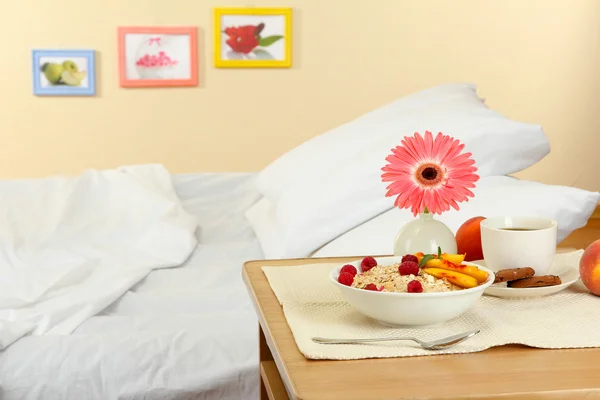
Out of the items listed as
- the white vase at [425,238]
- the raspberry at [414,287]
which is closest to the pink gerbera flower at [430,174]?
the white vase at [425,238]

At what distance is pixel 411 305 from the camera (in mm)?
982

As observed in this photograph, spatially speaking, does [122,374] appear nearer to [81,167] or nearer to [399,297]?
[399,297]

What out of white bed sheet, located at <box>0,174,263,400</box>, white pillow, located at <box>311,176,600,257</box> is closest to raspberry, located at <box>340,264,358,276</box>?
white bed sheet, located at <box>0,174,263,400</box>

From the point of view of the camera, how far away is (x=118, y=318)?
1.67 metres

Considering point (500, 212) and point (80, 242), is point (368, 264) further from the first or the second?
point (80, 242)

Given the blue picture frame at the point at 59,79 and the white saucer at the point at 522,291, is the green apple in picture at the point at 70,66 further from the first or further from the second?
the white saucer at the point at 522,291

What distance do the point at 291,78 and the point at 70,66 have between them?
1.09 meters

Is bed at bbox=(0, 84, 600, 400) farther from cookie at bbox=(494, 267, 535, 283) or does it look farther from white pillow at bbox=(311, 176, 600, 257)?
cookie at bbox=(494, 267, 535, 283)

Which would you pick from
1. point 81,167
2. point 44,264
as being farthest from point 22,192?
point 81,167

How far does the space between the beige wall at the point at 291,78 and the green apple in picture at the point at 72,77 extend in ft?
0.30

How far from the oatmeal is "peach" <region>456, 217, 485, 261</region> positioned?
0.29m

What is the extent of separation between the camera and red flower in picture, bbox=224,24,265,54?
4359mm

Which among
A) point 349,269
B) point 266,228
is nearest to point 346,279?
point 349,269

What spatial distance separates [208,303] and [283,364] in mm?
872
